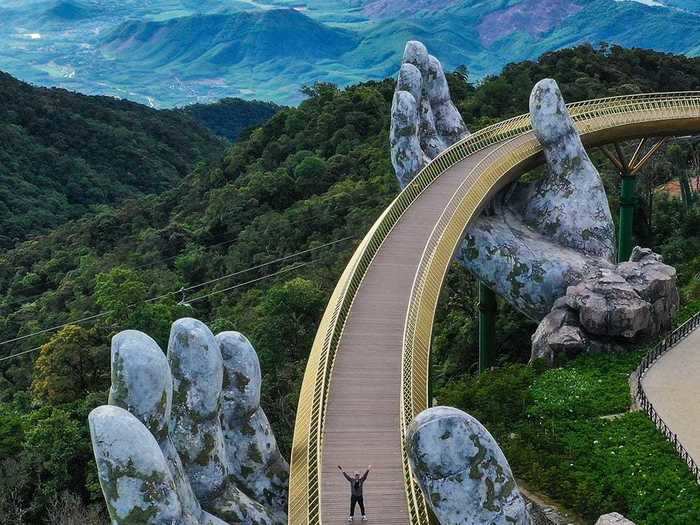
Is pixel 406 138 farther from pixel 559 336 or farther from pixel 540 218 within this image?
pixel 559 336

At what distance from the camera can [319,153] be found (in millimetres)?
63375

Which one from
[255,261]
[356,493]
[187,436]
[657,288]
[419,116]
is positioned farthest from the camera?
[255,261]

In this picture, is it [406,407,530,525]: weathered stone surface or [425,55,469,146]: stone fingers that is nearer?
[406,407,530,525]: weathered stone surface

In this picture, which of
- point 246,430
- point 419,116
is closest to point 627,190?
point 419,116

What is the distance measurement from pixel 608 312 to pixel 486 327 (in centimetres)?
667

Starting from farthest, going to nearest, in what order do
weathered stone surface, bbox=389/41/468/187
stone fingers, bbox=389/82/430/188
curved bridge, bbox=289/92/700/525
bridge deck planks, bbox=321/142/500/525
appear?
weathered stone surface, bbox=389/41/468/187
stone fingers, bbox=389/82/430/188
curved bridge, bbox=289/92/700/525
bridge deck planks, bbox=321/142/500/525

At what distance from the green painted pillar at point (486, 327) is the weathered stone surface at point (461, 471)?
17691 millimetres

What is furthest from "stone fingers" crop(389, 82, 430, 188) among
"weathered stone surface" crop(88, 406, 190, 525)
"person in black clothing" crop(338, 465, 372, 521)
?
Result: "weathered stone surface" crop(88, 406, 190, 525)

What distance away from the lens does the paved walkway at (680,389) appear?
68.4ft

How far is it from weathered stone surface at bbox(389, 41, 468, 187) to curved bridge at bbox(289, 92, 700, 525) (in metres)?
0.88

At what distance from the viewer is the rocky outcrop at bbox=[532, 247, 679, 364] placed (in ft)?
82.3

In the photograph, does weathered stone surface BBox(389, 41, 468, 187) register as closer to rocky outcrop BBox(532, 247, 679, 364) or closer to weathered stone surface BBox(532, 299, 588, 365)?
weathered stone surface BBox(532, 299, 588, 365)

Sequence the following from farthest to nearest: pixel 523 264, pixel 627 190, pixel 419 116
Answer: pixel 627 190 < pixel 419 116 < pixel 523 264

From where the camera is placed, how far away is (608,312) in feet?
82.1
